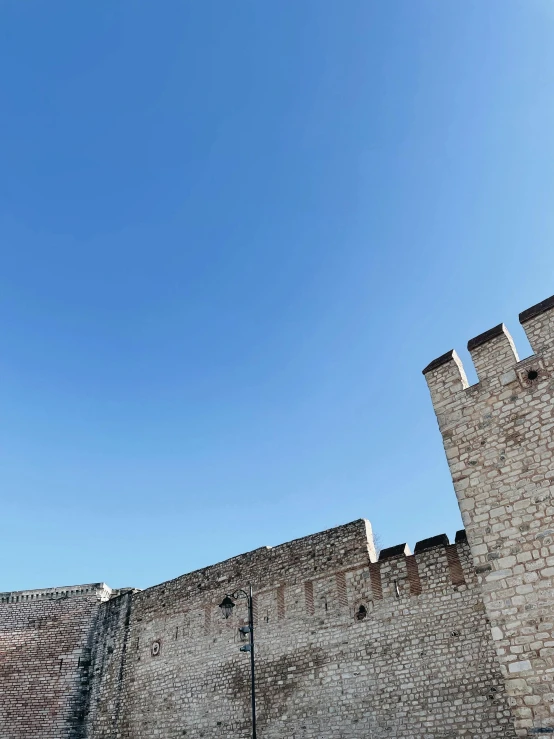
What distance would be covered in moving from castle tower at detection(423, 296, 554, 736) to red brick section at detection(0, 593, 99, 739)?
16.0 m

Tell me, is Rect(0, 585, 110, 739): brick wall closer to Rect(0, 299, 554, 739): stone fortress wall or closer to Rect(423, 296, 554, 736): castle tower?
Rect(0, 299, 554, 739): stone fortress wall

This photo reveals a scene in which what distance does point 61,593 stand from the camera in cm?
1955

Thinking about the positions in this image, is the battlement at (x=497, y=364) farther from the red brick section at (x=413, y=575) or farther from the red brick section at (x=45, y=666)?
the red brick section at (x=45, y=666)

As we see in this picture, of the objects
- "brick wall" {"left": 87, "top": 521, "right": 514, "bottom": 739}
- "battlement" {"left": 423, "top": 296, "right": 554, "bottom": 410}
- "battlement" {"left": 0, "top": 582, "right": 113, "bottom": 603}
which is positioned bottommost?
"brick wall" {"left": 87, "top": 521, "right": 514, "bottom": 739}

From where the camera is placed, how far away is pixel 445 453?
7066 mm

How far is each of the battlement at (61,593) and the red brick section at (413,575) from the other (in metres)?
11.9

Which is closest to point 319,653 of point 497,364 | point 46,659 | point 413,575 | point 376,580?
point 376,580

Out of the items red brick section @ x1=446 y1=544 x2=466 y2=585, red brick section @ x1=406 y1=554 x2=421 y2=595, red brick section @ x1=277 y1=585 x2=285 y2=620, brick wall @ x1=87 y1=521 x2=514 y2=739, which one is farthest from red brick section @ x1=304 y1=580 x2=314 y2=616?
red brick section @ x1=446 y1=544 x2=466 y2=585

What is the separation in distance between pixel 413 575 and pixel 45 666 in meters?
13.7

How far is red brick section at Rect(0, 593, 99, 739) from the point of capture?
56.5 feet

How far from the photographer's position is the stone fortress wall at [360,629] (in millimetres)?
6020

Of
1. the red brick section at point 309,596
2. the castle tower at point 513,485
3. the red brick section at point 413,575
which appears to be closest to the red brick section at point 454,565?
the red brick section at point 413,575

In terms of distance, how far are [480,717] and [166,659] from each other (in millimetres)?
9126

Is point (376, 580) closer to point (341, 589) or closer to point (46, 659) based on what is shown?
point (341, 589)
